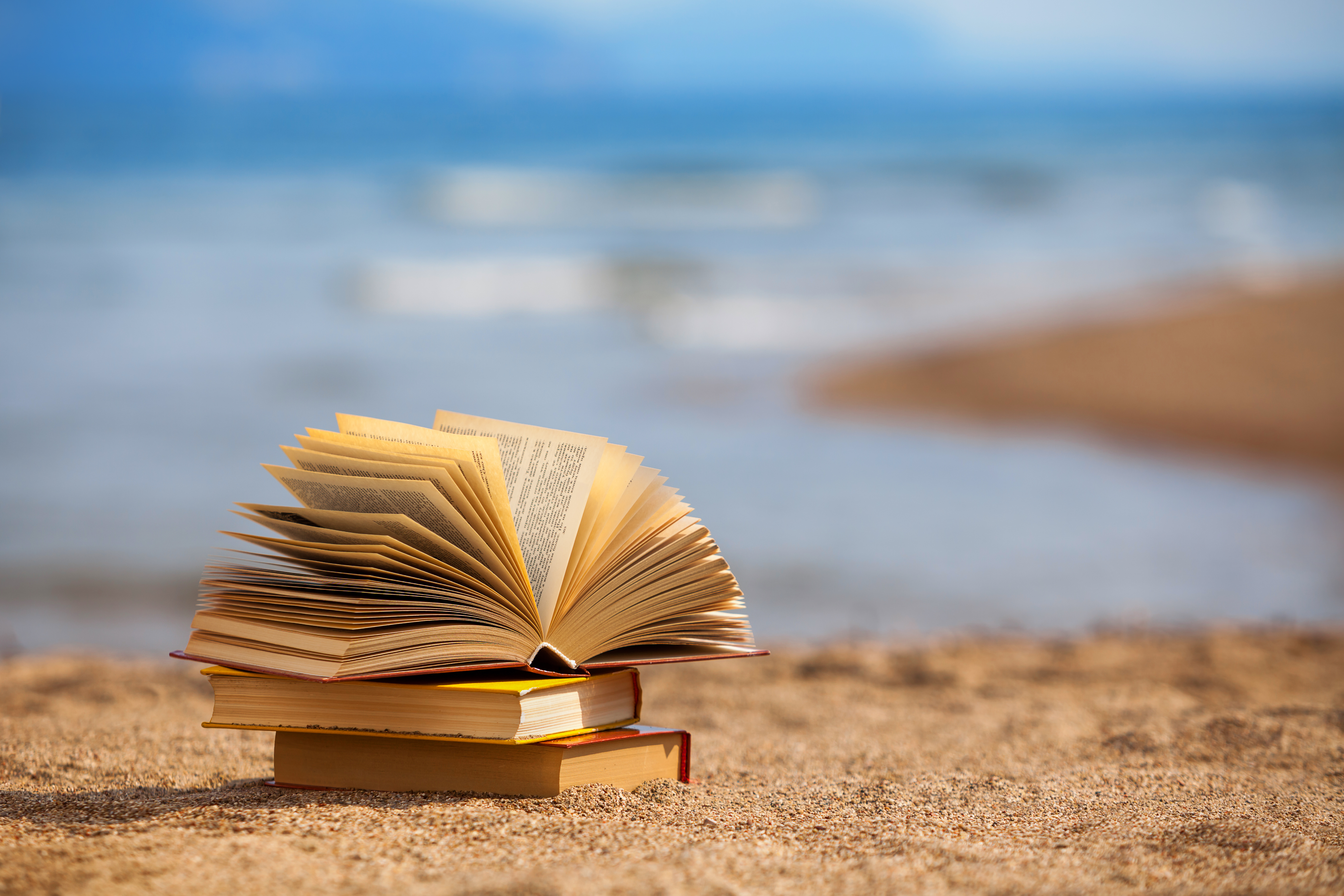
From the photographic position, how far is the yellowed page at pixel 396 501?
1.93 metres

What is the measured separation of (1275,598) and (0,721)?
4.46 meters

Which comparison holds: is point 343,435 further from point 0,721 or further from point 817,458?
point 817,458

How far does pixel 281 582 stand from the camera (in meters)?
2.02

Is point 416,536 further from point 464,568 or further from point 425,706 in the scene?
point 425,706

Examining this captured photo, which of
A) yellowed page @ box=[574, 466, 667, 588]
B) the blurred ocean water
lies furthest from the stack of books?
the blurred ocean water

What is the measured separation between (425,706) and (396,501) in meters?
0.36

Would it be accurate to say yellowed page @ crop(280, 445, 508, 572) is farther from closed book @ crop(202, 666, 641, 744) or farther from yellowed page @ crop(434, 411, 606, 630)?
closed book @ crop(202, 666, 641, 744)

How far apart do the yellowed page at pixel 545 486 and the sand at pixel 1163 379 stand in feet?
19.6

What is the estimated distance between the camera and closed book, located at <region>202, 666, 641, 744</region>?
1935 millimetres

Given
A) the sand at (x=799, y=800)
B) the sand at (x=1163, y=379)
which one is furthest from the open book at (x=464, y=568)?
the sand at (x=1163, y=379)

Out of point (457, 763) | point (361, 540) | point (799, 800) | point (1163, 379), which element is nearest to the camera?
point (361, 540)

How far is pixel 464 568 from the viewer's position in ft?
6.44

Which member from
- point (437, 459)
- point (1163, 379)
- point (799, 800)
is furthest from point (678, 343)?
point (437, 459)

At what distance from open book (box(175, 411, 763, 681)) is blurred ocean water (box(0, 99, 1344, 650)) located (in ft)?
7.28
